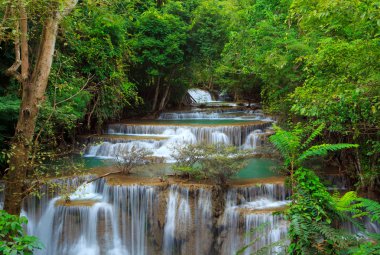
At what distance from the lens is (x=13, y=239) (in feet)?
15.9

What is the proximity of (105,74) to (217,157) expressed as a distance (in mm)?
6550

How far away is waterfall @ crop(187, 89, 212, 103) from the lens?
30.9 metres

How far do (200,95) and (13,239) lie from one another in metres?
27.8

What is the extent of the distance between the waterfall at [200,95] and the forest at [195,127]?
1001 cm

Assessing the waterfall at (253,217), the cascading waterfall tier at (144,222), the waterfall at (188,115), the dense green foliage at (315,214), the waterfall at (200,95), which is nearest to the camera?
the dense green foliage at (315,214)

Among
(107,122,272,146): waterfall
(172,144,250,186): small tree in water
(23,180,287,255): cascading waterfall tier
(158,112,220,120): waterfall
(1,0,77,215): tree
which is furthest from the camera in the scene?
(158,112,220,120): waterfall

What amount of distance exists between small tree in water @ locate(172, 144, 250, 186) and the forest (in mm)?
42

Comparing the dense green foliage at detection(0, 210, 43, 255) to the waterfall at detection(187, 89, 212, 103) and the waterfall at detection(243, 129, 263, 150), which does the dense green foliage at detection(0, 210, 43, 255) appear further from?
the waterfall at detection(187, 89, 212, 103)

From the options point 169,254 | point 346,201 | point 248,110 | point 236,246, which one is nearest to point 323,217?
point 346,201

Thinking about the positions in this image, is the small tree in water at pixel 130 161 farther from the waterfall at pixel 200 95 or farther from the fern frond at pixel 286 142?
the waterfall at pixel 200 95

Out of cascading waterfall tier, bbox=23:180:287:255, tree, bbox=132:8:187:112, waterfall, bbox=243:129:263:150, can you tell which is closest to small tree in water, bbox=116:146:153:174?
cascading waterfall tier, bbox=23:180:287:255

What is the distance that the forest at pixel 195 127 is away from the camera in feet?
17.4

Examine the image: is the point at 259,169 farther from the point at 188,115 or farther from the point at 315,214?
the point at 188,115

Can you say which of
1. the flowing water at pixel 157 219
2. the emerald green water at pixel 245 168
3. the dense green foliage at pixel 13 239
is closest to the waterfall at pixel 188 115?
the emerald green water at pixel 245 168
